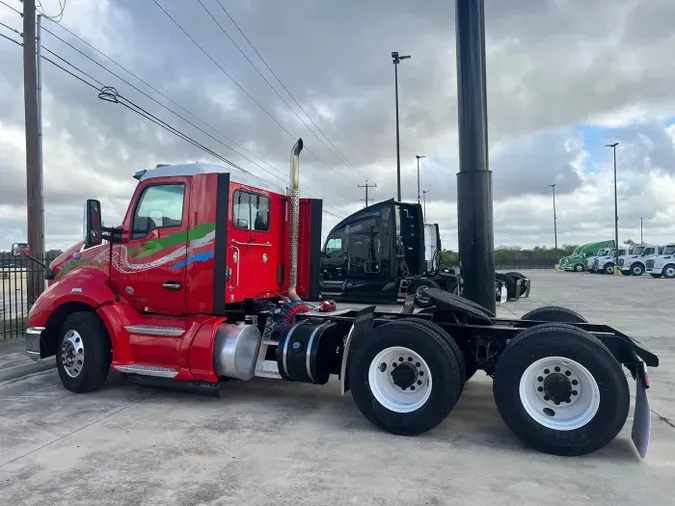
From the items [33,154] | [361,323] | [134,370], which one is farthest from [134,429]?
[33,154]

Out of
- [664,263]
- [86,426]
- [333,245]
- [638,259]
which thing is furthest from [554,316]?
[638,259]

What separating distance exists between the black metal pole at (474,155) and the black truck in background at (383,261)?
6.15 m

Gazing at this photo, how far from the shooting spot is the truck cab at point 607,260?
1886 inches

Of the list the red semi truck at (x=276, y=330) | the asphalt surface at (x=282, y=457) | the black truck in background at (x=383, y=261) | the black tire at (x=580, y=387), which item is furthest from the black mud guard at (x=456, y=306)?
the black truck in background at (x=383, y=261)

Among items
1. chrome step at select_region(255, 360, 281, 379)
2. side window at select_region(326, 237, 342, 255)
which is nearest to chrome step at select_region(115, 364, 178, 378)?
chrome step at select_region(255, 360, 281, 379)

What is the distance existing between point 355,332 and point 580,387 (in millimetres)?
2217

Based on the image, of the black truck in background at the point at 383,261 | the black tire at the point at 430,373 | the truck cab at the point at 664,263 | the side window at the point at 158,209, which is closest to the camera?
the black tire at the point at 430,373

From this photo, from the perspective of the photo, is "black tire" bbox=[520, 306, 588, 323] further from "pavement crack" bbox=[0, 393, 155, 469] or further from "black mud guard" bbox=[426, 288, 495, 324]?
"pavement crack" bbox=[0, 393, 155, 469]

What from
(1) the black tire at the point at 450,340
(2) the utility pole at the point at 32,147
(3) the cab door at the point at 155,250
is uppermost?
(2) the utility pole at the point at 32,147

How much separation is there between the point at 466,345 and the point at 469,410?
89cm

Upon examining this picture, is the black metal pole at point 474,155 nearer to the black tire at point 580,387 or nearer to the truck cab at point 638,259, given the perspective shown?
the black tire at point 580,387

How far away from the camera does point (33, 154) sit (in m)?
11.3

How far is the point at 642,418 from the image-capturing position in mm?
4699

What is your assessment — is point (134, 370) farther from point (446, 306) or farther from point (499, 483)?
point (499, 483)
